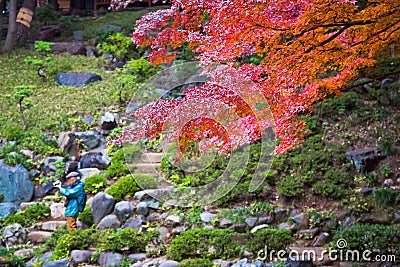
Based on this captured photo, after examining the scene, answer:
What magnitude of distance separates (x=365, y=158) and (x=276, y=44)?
3.57m

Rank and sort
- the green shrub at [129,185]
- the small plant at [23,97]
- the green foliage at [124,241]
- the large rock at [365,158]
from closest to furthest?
the green foliage at [124,241] < the large rock at [365,158] < the green shrub at [129,185] < the small plant at [23,97]

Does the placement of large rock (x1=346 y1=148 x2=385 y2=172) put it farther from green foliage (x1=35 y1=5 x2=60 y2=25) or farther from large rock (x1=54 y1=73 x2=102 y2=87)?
green foliage (x1=35 y1=5 x2=60 y2=25)

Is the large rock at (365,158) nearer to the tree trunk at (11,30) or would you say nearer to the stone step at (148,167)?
the stone step at (148,167)

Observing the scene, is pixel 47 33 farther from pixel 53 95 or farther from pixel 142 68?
pixel 142 68

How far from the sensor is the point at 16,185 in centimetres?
903

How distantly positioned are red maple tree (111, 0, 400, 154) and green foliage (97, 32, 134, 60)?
659 cm

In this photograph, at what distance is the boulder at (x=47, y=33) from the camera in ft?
50.3

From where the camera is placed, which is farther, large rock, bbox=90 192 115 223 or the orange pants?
large rock, bbox=90 192 115 223

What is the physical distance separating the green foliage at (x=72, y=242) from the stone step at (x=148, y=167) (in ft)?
6.53

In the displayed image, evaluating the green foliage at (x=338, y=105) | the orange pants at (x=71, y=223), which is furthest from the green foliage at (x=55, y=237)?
the green foliage at (x=338, y=105)

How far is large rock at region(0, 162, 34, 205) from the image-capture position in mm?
8961

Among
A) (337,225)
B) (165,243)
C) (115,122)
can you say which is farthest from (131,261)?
(115,122)

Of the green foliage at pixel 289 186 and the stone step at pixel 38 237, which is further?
the green foliage at pixel 289 186

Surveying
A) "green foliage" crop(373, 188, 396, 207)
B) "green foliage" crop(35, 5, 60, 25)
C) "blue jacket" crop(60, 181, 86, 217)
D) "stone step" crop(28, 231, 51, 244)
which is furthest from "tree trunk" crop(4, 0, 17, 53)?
"green foliage" crop(373, 188, 396, 207)
